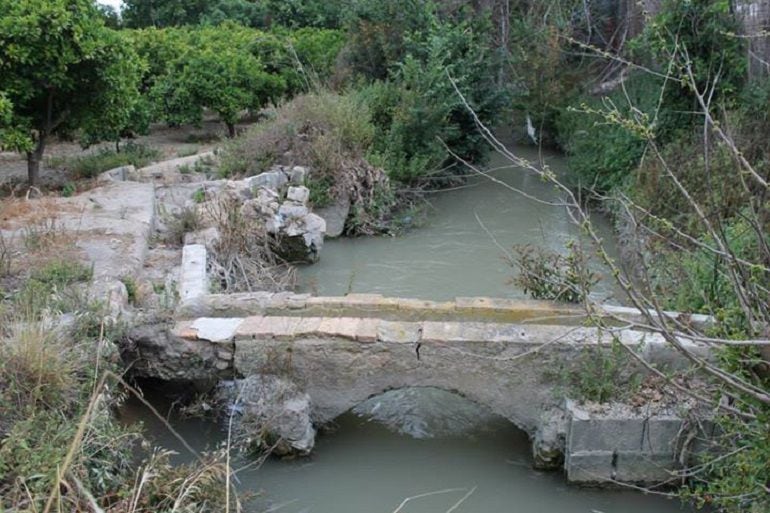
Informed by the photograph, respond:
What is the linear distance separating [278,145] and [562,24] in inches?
259

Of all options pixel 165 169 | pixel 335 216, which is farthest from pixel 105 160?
pixel 335 216

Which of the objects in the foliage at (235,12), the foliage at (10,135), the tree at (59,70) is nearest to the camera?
the foliage at (10,135)

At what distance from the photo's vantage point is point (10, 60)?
780 centimetres

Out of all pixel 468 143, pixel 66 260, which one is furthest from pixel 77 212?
pixel 468 143

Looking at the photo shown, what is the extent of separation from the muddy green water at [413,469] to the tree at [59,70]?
14.1ft

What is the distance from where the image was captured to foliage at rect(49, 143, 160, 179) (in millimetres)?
9625

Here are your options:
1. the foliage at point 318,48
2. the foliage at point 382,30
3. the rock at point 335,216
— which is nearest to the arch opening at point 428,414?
the rock at point 335,216

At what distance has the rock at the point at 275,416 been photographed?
16.0 feet

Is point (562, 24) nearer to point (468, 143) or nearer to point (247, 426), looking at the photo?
point (468, 143)

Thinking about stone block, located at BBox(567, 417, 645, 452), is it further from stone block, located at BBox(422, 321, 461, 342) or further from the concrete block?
the concrete block

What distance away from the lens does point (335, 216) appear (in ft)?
32.3

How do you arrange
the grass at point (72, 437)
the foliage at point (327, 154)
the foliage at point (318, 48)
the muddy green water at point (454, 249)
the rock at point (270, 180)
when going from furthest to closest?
the foliage at point (318, 48)
the foliage at point (327, 154)
the rock at point (270, 180)
the muddy green water at point (454, 249)
the grass at point (72, 437)

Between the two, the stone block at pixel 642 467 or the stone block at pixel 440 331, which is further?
the stone block at pixel 440 331

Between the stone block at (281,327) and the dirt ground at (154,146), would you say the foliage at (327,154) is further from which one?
the stone block at (281,327)
